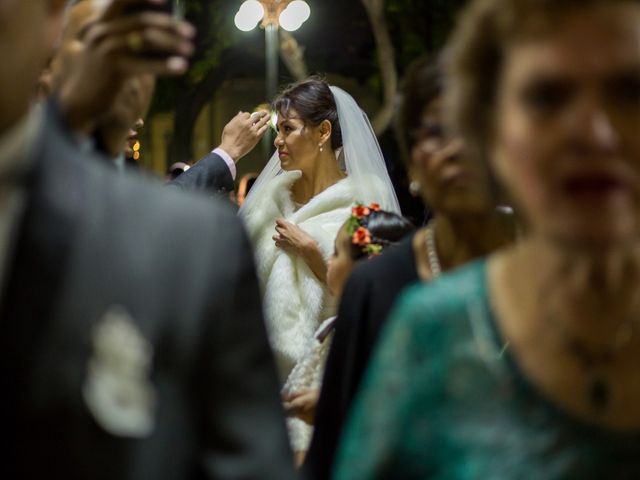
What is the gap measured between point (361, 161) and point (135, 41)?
4853mm

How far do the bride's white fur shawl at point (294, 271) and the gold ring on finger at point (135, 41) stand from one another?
4064 millimetres

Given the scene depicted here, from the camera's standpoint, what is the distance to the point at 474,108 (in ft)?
8.04

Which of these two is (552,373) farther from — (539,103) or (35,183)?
(35,183)

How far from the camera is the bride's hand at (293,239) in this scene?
255 inches

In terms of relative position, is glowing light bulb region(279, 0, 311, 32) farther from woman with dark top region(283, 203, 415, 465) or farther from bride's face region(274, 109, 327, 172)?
woman with dark top region(283, 203, 415, 465)

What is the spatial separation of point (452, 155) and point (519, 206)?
1193 millimetres

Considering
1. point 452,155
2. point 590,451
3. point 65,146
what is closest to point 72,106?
point 65,146

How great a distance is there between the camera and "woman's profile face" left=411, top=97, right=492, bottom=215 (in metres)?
3.53

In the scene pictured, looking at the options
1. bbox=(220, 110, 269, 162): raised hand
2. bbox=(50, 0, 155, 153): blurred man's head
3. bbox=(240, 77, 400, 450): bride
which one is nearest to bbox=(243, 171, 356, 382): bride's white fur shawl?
bbox=(240, 77, 400, 450): bride

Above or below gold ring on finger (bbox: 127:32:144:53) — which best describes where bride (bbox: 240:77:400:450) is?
above

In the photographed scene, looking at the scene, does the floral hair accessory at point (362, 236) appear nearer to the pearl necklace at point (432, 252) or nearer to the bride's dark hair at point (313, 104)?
the pearl necklace at point (432, 252)

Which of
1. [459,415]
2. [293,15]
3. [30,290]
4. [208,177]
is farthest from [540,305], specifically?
[293,15]

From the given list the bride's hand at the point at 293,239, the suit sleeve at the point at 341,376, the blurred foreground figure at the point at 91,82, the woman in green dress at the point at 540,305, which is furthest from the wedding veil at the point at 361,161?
the woman in green dress at the point at 540,305

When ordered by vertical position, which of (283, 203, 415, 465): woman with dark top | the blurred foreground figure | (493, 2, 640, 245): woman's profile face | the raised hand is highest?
the raised hand
